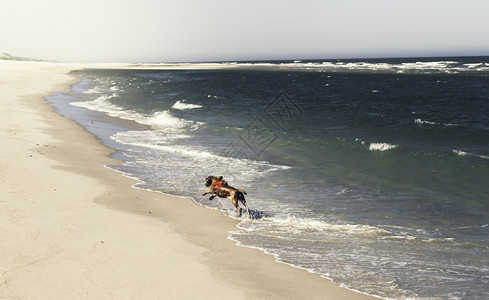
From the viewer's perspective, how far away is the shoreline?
6.62 m

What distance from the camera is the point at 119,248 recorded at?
Answer: 8.11m

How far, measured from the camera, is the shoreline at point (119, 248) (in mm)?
6617

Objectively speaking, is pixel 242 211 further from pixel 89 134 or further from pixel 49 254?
pixel 89 134

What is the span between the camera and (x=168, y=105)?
42906mm

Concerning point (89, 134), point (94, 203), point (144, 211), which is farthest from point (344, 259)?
point (89, 134)

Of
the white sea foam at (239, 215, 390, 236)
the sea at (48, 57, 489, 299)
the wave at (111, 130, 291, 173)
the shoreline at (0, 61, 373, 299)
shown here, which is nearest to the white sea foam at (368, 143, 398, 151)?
the sea at (48, 57, 489, 299)

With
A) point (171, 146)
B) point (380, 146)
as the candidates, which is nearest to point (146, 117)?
point (171, 146)

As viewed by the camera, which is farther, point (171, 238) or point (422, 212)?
point (422, 212)

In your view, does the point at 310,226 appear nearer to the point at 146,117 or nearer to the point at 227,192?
the point at 227,192

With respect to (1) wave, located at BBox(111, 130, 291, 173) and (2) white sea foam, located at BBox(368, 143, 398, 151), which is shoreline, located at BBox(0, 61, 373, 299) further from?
(2) white sea foam, located at BBox(368, 143, 398, 151)

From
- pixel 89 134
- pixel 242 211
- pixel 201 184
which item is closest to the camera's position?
pixel 242 211

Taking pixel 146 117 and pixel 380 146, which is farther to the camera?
→ pixel 146 117

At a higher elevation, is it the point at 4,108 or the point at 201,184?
the point at 4,108

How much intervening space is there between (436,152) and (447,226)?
10.8 metres
